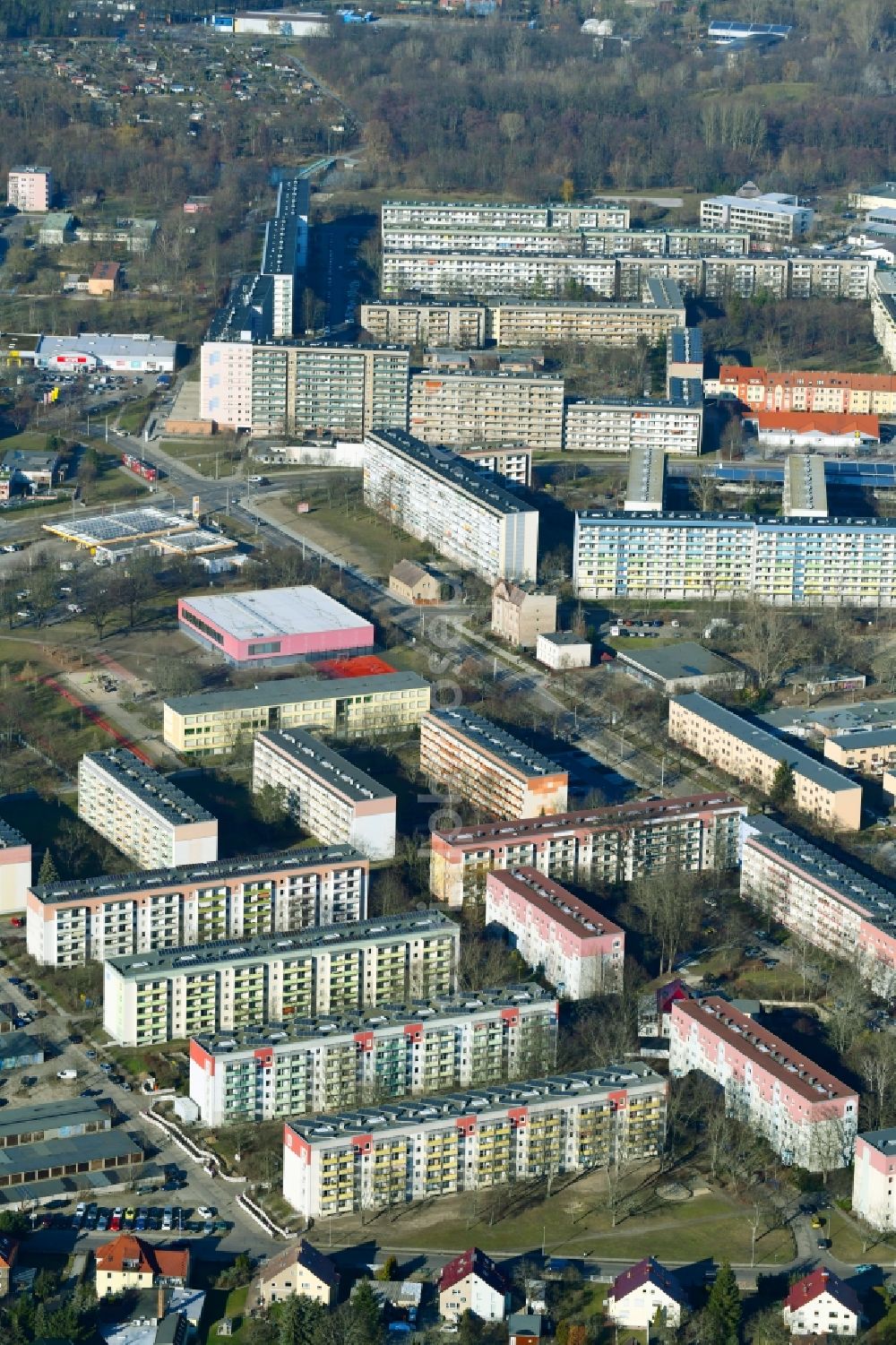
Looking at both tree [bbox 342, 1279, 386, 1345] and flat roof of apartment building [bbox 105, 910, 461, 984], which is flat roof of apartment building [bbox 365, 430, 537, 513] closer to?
flat roof of apartment building [bbox 105, 910, 461, 984]

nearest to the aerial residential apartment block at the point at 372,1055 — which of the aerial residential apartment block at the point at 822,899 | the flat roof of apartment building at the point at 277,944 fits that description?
the flat roof of apartment building at the point at 277,944

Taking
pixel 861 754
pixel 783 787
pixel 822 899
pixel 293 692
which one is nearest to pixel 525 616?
pixel 293 692

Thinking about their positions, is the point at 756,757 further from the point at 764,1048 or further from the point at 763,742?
the point at 764,1048

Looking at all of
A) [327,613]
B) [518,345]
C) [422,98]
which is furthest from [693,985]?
[422,98]

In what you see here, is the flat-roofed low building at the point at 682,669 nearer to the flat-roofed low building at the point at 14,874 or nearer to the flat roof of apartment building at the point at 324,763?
the flat roof of apartment building at the point at 324,763

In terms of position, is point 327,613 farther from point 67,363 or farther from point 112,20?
point 112,20

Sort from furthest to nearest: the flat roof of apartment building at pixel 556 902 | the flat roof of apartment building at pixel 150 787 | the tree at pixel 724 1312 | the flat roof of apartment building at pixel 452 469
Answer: the flat roof of apartment building at pixel 452 469
the flat roof of apartment building at pixel 150 787
the flat roof of apartment building at pixel 556 902
the tree at pixel 724 1312
